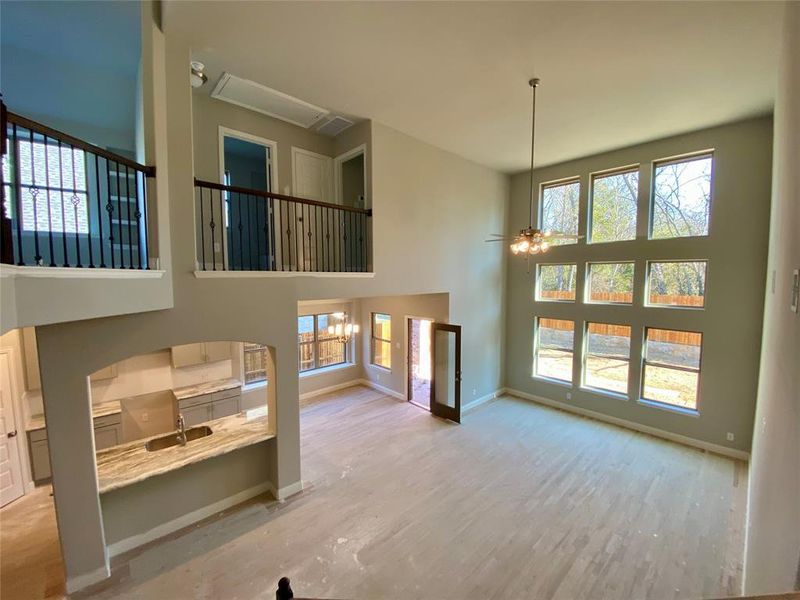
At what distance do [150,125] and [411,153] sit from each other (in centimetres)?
378

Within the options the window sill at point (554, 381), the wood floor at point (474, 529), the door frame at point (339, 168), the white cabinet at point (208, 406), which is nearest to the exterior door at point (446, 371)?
the wood floor at point (474, 529)

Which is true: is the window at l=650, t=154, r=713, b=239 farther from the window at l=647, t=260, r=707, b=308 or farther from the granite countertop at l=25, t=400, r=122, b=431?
the granite countertop at l=25, t=400, r=122, b=431

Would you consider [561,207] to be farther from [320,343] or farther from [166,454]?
[166,454]

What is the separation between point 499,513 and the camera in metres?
4.18


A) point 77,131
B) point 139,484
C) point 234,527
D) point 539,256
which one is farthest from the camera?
point 539,256

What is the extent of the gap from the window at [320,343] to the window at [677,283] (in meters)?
6.94

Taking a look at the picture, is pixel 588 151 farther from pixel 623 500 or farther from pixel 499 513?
pixel 499 513

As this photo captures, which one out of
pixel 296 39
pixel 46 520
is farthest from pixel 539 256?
pixel 46 520

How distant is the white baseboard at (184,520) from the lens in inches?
140

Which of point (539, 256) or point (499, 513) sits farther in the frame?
point (539, 256)

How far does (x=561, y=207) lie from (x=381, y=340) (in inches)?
211

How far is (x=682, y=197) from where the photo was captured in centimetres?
584

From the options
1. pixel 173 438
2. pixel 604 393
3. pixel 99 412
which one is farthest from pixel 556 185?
pixel 99 412

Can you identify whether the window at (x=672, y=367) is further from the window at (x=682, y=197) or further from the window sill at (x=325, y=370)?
the window sill at (x=325, y=370)
